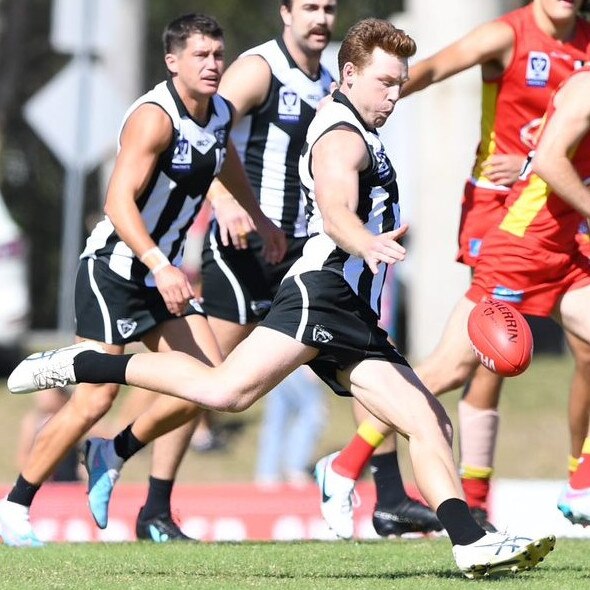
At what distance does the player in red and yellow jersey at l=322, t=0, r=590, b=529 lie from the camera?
27.1 feet

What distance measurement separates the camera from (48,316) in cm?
2920

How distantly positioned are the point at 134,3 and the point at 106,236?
1326cm

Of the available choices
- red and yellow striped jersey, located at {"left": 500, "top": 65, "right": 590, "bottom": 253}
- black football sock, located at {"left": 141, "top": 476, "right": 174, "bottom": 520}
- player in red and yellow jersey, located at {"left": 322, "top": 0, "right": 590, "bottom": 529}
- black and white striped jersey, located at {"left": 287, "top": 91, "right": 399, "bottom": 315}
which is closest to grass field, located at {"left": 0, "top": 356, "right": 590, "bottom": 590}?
black football sock, located at {"left": 141, "top": 476, "right": 174, "bottom": 520}

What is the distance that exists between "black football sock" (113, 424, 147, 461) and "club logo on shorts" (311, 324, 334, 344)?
5.96ft

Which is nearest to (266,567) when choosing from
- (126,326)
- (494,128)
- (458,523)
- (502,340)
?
(458,523)

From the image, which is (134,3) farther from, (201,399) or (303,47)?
(201,399)

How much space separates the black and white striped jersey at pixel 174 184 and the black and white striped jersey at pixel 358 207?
123 centimetres

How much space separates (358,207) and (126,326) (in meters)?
1.76

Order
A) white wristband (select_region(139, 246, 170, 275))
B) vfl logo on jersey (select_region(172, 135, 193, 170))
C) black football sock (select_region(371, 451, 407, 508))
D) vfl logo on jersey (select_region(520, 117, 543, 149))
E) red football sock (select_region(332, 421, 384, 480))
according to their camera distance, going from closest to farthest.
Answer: white wristband (select_region(139, 246, 170, 275)) < vfl logo on jersey (select_region(172, 135, 193, 170)) < red football sock (select_region(332, 421, 384, 480)) < vfl logo on jersey (select_region(520, 117, 543, 149)) < black football sock (select_region(371, 451, 407, 508))

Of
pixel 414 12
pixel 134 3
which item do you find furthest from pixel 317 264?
pixel 134 3

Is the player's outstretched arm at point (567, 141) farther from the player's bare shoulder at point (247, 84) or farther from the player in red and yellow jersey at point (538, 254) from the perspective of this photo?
the player's bare shoulder at point (247, 84)

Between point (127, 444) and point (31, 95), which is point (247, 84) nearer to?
point (127, 444)

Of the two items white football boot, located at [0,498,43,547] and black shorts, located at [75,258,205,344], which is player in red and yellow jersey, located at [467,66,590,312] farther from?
white football boot, located at [0,498,43,547]

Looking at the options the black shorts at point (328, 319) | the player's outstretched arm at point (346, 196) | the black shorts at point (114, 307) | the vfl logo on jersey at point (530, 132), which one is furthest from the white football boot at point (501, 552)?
the vfl logo on jersey at point (530, 132)
